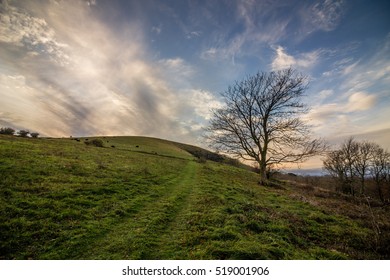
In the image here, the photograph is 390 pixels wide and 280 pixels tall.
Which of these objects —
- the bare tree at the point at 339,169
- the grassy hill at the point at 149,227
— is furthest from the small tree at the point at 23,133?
the bare tree at the point at 339,169

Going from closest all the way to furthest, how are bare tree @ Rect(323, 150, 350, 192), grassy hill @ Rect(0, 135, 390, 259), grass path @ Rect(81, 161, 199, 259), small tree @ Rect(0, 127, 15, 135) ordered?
grass path @ Rect(81, 161, 199, 259), grassy hill @ Rect(0, 135, 390, 259), small tree @ Rect(0, 127, 15, 135), bare tree @ Rect(323, 150, 350, 192)

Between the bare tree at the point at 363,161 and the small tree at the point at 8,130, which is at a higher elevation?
the small tree at the point at 8,130

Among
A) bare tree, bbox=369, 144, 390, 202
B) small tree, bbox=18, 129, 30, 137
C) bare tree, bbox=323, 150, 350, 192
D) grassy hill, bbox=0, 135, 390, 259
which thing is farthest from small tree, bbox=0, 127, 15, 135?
bare tree, bbox=369, 144, 390, 202

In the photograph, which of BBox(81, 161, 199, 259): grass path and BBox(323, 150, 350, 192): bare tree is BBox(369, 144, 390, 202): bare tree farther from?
BBox(81, 161, 199, 259): grass path

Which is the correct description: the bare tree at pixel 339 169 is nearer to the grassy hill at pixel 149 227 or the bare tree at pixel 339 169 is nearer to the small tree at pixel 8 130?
the grassy hill at pixel 149 227

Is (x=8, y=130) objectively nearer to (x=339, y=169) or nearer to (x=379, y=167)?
(x=339, y=169)

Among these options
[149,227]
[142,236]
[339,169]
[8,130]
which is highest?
[8,130]

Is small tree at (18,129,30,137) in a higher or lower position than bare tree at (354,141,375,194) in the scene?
higher

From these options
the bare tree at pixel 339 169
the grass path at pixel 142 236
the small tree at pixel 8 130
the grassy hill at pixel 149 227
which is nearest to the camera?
the grass path at pixel 142 236

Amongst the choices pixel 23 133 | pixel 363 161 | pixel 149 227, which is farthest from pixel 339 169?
pixel 23 133

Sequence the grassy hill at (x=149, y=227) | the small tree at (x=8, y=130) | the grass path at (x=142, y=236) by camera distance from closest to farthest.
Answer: the grass path at (x=142, y=236) < the grassy hill at (x=149, y=227) < the small tree at (x=8, y=130)

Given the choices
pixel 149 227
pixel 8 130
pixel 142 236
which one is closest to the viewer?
pixel 142 236

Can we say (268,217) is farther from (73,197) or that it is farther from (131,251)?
(73,197)

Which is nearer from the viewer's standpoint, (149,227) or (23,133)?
(149,227)
